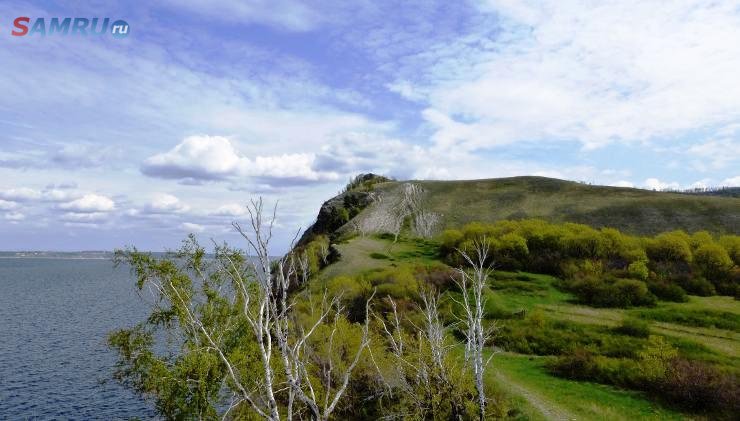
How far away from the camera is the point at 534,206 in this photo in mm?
105438

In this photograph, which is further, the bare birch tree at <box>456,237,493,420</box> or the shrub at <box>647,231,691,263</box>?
the shrub at <box>647,231,691,263</box>

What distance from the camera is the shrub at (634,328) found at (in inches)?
1764

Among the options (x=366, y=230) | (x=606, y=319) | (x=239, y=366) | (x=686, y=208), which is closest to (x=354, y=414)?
(x=239, y=366)

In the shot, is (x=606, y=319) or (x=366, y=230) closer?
(x=606, y=319)

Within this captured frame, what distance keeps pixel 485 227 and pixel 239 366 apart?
5852 centimetres

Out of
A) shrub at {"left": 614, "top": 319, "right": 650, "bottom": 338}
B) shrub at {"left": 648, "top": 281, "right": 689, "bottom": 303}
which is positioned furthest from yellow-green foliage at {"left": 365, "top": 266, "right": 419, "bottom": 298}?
shrub at {"left": 648, "top": 281, "right": 689, "bottom": 303}

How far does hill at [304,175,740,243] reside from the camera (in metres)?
85.4

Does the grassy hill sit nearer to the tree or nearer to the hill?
the hill

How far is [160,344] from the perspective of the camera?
66.9 metres

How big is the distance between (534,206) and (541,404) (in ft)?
254

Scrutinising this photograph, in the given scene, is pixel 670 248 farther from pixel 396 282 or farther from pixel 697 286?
pixel 396 282

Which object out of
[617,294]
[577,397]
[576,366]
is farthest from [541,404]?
[617,294]

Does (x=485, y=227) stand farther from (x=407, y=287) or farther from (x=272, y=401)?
(x=272, y=401)

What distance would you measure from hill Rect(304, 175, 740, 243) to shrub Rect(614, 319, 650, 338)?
44.2 metres
